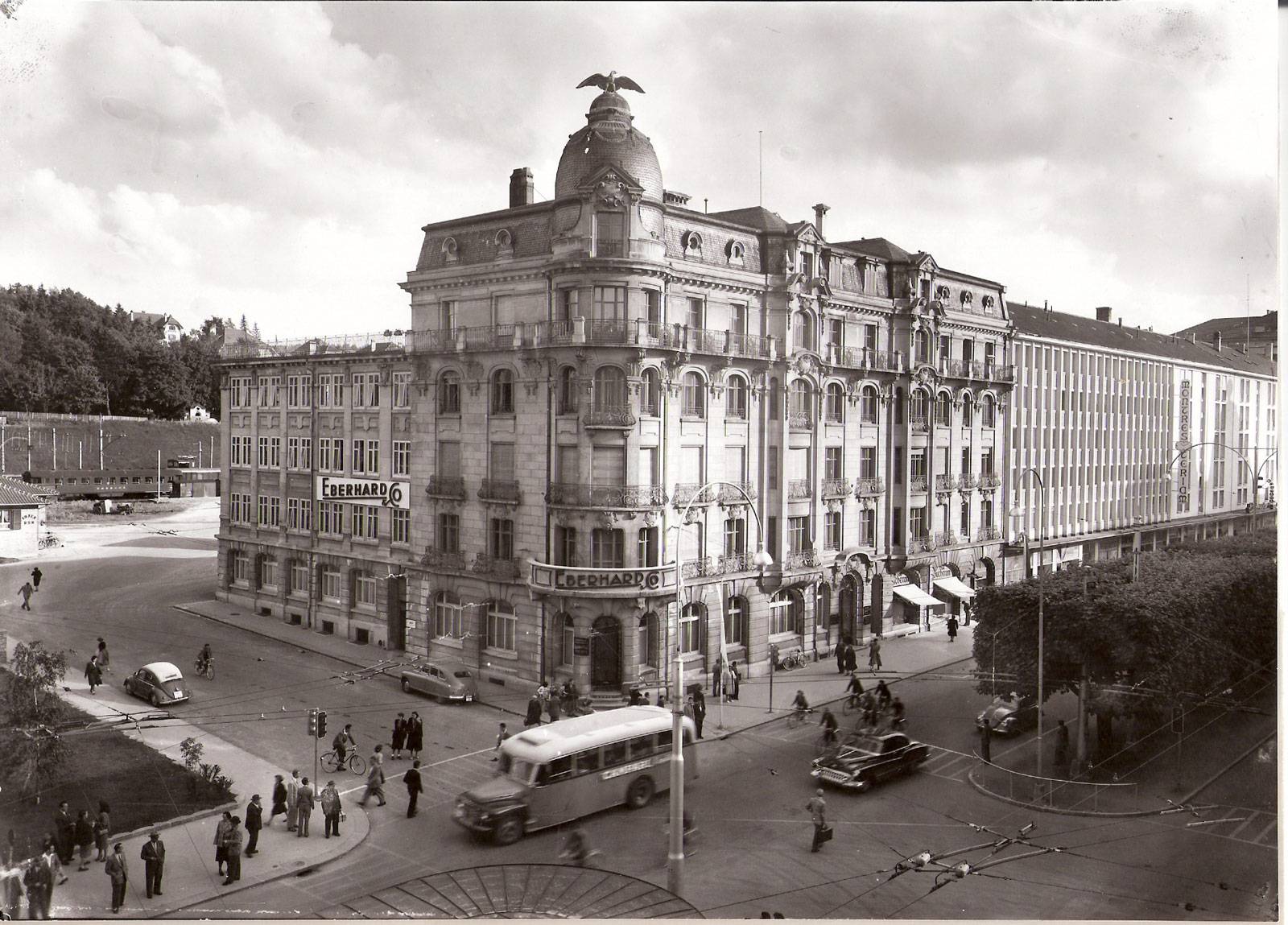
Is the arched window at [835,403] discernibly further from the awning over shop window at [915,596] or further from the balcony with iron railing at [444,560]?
the balcony with iron railing at [444,560]

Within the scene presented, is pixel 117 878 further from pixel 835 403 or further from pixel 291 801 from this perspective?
pixel 835 403

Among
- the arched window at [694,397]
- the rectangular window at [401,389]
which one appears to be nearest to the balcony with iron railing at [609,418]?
the arched window at [694,397]

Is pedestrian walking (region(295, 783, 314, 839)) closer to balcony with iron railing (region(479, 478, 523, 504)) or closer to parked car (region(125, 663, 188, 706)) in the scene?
parked car (region(125, 663, 188, 706))

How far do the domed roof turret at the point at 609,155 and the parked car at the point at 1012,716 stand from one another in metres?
17.4

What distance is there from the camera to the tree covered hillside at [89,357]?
25.0 metres

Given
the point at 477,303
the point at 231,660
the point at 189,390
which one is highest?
the point at 477,303

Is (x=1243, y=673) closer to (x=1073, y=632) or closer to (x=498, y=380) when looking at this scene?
(x=1073, y=632)

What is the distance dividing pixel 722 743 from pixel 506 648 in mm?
7239

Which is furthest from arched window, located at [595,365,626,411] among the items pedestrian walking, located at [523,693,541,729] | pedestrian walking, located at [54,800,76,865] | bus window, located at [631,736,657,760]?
pedestrian walking, located at [54,800,76,865]

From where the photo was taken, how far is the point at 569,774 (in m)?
20.7

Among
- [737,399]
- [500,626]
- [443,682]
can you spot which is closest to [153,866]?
[443,682]

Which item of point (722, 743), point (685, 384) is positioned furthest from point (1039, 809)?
point (685, 384)

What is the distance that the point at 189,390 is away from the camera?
32.6 meters

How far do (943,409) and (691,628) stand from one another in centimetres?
1452
